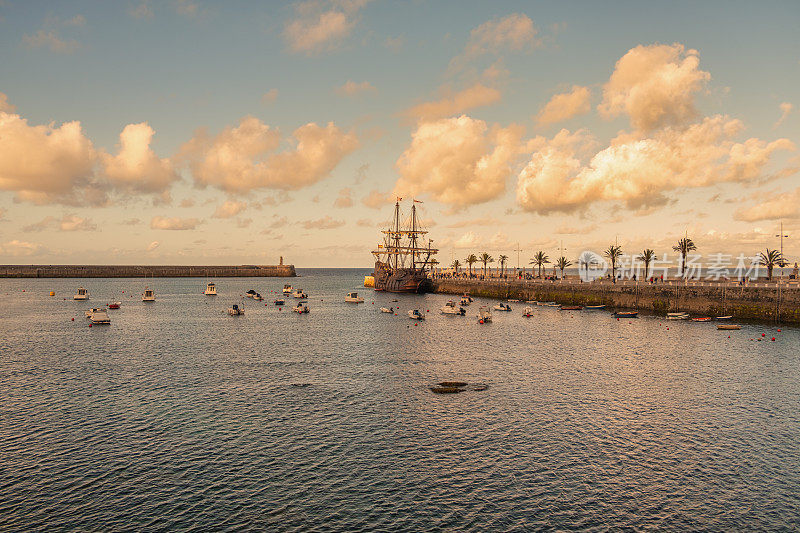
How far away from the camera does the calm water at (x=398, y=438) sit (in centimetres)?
2488

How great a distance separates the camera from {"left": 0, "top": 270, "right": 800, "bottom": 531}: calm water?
81.6 feet

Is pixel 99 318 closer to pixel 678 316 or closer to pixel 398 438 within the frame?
pixel 398 438

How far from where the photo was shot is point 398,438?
113 ft

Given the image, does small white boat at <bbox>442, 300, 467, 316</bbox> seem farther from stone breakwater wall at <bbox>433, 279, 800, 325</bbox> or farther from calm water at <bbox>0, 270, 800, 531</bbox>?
calm water at <bbox>0, 270, 800, 531</bbox>

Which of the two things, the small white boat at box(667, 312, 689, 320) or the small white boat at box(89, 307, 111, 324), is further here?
the small white boat at box(667, 312, 689, 320)

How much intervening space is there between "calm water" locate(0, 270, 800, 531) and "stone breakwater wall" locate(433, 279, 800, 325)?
2763 centimetres

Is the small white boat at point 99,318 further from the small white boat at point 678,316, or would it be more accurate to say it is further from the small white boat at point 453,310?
the small white boat at point 678,316

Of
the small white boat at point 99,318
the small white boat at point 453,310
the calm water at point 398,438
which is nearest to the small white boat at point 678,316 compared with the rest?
the calm water at point 398,438

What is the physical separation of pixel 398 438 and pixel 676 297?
9414cm

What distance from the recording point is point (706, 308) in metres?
101

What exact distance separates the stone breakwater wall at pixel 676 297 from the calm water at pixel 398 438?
27628mm

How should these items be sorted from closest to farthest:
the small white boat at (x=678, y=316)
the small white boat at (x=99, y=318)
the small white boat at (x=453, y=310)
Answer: the small white boat at (x=99, y=318) < the small white boat at (x=678, y=316) < the small white boat at (x=453, y=310)

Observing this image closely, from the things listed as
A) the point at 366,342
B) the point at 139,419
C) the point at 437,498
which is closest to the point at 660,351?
the point at 366,342

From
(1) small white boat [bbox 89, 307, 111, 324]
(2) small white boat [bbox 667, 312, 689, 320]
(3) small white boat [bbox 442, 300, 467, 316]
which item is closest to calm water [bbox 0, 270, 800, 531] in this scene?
(1) small white boat [bbox 89, 307, 111, 324]
